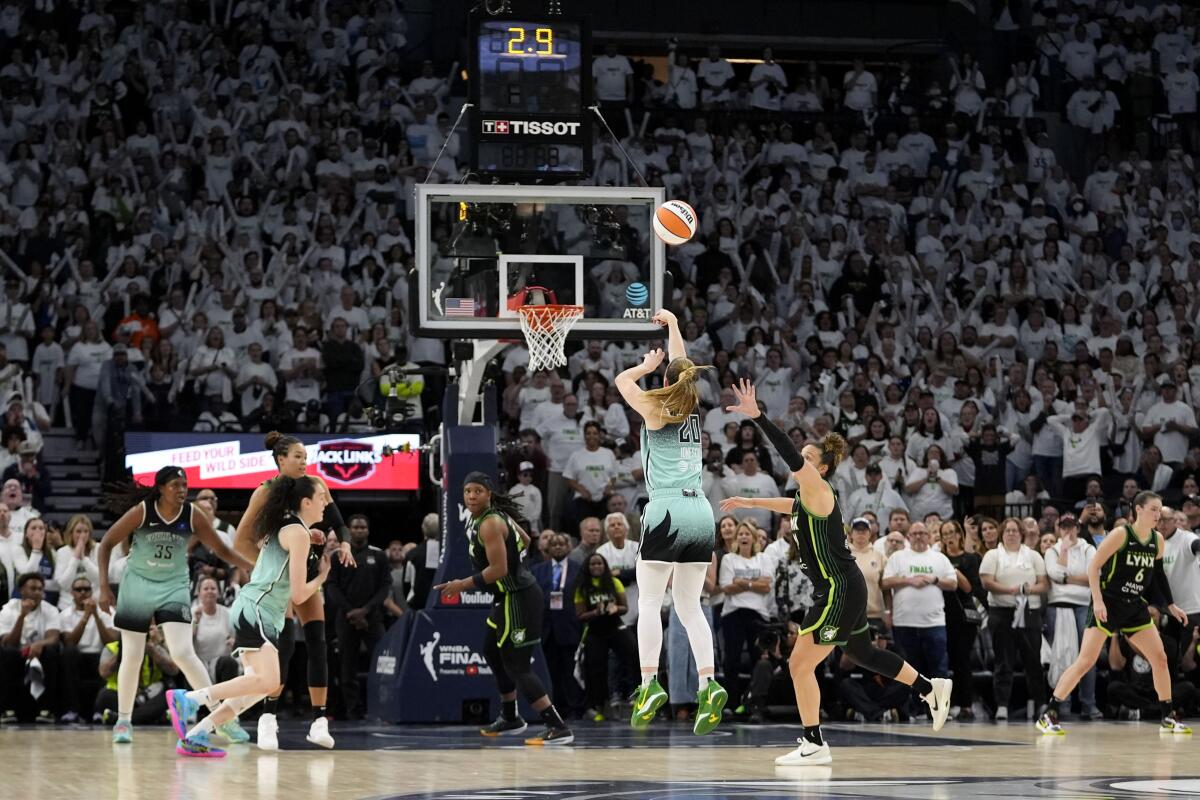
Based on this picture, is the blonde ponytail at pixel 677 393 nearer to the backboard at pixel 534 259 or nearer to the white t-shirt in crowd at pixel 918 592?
the backboard at pixel 534 259

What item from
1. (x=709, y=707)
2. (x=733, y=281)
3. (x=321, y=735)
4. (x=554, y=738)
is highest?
(x=733, y=281)

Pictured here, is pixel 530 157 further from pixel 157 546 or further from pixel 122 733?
pixel 122 733

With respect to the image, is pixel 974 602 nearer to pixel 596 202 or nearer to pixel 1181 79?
pixel 596 202

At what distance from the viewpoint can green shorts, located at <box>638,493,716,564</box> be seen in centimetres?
1091

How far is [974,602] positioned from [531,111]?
6.91 m

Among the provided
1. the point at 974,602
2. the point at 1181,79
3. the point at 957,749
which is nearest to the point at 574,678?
the point at 974,602

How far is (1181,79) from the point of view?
99.7ft

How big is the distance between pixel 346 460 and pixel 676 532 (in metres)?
10.2

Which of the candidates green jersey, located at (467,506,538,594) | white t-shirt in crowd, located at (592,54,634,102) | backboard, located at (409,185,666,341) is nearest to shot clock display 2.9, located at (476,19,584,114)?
backboard, located at (409,185,666,341)

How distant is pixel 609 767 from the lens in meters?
11.5

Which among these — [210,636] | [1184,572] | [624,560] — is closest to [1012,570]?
[1184,572]

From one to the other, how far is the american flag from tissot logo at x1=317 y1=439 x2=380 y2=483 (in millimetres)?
5089

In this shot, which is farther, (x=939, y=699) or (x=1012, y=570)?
(x=1012, y=570)

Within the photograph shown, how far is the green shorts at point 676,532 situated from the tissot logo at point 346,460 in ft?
32.6
